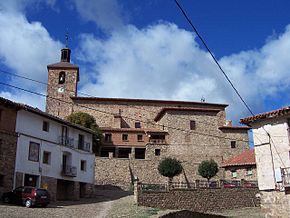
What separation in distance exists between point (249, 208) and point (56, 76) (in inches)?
1529

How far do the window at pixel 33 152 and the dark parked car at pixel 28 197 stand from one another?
4330 millimetres

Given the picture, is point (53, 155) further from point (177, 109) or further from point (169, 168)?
point (177, 109)

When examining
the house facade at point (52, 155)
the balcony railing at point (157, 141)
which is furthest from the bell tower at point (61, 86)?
the house facade at point (52, 155)

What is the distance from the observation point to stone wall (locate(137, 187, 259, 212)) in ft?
83.8

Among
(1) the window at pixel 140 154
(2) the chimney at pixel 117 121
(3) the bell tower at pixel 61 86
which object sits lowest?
(1) the window at pixel 140 154

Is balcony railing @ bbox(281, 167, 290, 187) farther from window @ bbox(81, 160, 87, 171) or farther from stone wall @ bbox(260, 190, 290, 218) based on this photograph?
window @ bbox(81, 160, 87, 171)

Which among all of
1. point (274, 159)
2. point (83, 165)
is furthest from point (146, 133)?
point (274, 159)

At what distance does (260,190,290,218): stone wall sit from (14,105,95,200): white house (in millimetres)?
15919

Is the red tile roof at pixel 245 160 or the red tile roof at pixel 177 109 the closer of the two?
the red tile roof at pixel 245 160

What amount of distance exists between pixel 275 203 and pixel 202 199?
9834 millimetres

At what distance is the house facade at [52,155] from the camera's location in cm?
2588

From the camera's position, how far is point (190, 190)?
28.2 metres

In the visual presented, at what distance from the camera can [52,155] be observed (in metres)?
28.8

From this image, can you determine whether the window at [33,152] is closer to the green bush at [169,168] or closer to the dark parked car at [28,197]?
the dark parked car at [28,197]
